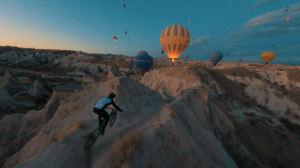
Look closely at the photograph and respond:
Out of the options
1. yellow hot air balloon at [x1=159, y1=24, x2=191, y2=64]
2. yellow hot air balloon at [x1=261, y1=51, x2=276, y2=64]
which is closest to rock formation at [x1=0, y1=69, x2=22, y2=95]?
yellow hot air balloon at [x1=159, y1=24, x2=191, y2=64]

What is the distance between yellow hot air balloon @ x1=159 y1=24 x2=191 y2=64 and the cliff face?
1686 centimetres

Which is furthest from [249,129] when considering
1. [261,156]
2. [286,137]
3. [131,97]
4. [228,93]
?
[131,97]

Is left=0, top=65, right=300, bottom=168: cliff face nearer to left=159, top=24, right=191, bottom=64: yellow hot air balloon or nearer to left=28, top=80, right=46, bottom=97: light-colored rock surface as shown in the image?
left=159, top=24, right=191, bottom=64: yellow hot air balloon

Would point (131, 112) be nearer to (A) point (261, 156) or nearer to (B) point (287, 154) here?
(A) point (261, 156)

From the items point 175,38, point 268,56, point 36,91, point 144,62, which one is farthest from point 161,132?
point 268,56

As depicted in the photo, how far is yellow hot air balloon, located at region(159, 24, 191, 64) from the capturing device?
41.2 metres

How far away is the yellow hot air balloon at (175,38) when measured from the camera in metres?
41.2

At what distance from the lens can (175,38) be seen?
42.1m

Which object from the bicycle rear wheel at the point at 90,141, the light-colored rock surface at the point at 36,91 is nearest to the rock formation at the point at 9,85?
the light-colored rock surface at the point at 36,91

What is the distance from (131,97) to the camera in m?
11.9

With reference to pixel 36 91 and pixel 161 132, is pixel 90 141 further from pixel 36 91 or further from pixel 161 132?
pixel 36 91

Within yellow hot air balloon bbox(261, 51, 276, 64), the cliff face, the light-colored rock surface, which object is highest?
yellow hot air balloon bbox(261, 51, 276, 64)

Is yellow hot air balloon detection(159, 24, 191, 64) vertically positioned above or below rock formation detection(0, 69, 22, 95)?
above

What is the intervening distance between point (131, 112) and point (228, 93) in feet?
96.6
